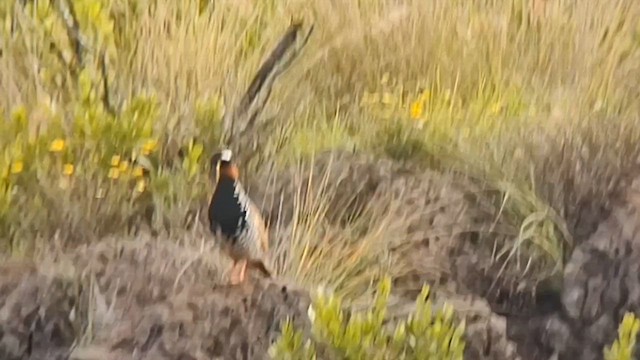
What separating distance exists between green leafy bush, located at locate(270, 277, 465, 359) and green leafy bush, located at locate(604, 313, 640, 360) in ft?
0.58

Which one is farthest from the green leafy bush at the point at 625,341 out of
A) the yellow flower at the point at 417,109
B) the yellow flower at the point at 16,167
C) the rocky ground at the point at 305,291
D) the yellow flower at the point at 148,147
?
the yellow flower at the point at 16,167

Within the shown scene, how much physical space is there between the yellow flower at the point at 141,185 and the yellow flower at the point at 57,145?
0.31ft

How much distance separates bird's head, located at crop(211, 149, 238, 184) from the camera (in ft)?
3.90

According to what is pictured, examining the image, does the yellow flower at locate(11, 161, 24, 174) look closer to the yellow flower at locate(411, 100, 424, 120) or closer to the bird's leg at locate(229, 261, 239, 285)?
the bird's leg at locate(229, 261, 239, 285)

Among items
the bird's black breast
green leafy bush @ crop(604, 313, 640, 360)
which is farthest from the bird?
green leafy bush @ crop(604, 313, 640, 360)

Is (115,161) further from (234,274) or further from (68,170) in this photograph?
(234,274)

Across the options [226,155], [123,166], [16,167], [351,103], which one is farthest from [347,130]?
[16,167]

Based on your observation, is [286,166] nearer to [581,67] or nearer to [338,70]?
[338,70]

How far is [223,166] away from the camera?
1188 mm

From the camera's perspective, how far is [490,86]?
1314 mm

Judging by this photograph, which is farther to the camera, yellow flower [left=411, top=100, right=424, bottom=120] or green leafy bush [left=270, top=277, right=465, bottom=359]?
yellow flower [left=411, top=100, right=424, bottom=120]

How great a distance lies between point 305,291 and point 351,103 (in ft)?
0.81

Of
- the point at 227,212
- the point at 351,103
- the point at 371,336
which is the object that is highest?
the point at 351,103

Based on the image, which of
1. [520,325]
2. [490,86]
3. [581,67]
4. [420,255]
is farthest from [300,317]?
[581,67]
